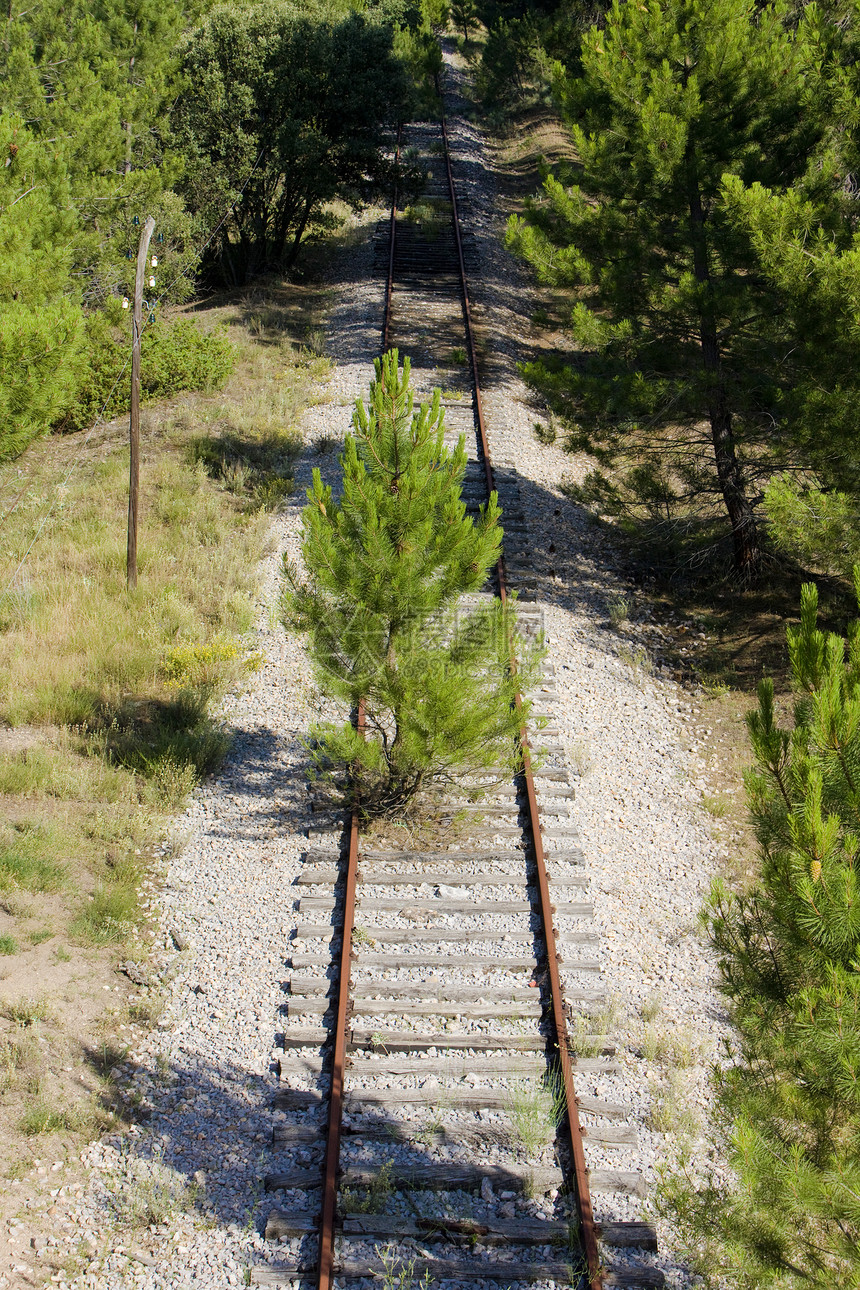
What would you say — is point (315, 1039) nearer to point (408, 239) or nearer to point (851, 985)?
point (851, 985)

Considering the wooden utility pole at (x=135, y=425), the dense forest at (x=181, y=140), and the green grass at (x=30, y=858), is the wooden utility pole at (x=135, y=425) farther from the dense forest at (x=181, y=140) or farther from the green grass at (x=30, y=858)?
the green grass at (x=30, y=858)

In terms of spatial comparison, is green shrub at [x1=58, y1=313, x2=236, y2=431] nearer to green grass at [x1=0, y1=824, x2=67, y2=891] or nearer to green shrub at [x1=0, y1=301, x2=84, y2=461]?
green shrub at [x1=0, y1=301, x2=84, y2=461]

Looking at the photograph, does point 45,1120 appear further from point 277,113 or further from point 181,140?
point 277,113

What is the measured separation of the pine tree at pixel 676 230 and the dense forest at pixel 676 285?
0.04 metres

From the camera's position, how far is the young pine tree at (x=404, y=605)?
6824 mm

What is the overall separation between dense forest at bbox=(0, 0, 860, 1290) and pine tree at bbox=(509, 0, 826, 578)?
4cm

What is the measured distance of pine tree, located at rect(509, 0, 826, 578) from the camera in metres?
10.0

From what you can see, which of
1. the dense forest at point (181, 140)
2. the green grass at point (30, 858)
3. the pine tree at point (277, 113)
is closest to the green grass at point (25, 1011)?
the green grass at point (30, 858)

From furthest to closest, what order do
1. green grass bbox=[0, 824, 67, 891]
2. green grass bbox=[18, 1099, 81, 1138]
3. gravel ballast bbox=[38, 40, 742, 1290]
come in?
green grass bbox=[0, 824, 67, 891] → green grass bbox=[18, 1099, 81, 1138] → gravel ballast bbox=[38, 40, 742, 1290]

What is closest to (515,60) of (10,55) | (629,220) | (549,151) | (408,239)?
(549,151)

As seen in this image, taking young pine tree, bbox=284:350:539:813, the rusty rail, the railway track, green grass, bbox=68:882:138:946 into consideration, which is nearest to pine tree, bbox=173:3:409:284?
young pine tree, bbox=284:350:539:813

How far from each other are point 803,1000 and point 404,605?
430 cm

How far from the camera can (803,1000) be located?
11.0 feet

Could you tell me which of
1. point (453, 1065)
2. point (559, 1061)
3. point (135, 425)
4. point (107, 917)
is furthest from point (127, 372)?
point (559, 1061)
